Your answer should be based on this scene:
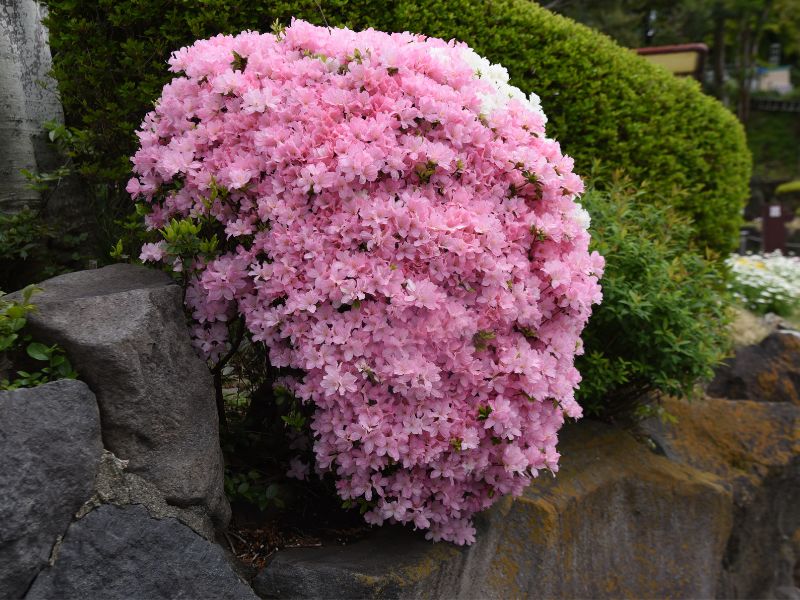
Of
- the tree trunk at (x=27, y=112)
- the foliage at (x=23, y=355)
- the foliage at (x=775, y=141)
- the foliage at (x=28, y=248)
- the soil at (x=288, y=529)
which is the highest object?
the foliage at (x=775, y=141)

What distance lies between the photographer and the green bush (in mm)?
3340

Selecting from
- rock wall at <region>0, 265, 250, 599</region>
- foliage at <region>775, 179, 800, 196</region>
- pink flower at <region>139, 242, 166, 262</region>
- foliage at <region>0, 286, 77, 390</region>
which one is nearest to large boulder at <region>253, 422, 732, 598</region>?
rock wall at <region>0, 265, 250, 599</region>

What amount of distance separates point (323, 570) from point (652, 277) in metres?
2.28

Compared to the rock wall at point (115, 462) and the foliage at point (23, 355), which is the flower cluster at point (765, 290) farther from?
the foliage at point (23, 355)

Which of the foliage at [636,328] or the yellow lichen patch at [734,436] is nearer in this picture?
the foliage at [636,328]

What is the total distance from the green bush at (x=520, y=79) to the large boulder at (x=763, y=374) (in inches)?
44.8

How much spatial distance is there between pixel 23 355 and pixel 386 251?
1.12m

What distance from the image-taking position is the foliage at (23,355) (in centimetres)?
196

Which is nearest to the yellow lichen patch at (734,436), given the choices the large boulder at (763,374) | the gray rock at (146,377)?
the large boulder at (763,374)

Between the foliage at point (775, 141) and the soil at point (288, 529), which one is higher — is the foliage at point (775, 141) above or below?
above

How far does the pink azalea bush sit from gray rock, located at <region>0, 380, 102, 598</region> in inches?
24.3

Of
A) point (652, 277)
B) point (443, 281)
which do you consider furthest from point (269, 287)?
point (652, 277)

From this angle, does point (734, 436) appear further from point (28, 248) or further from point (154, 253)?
point (28, 248)

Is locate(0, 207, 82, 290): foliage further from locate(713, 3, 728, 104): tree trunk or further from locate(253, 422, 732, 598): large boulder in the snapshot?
locate(713, 3, 728, 104): tree trunk
